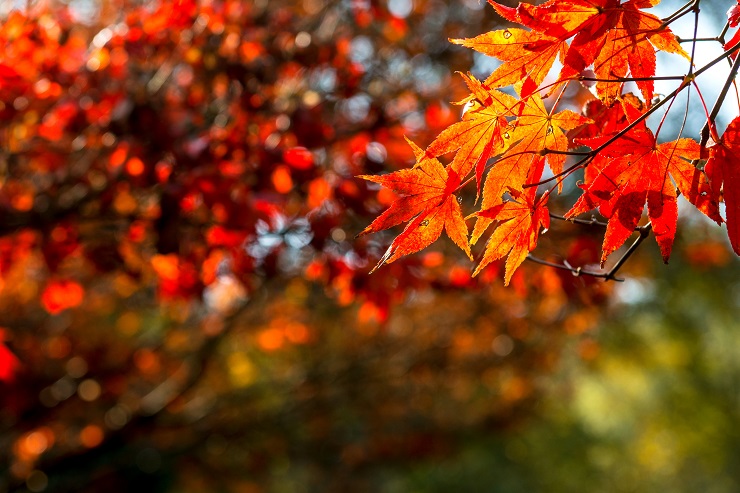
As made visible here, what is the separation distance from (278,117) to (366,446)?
7320 millimetres

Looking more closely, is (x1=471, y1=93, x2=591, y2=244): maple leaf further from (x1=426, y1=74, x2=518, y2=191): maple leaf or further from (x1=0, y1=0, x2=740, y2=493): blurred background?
(x1=0, y1=0, x2=740, y2=493): blurred background

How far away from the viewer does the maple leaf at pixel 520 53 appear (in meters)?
1.06

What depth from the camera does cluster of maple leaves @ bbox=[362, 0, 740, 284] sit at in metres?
1.03

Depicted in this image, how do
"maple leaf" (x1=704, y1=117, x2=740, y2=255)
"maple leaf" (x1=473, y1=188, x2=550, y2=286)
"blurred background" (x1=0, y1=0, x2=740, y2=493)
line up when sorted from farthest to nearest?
"blurred background" (x1=0, y1=0, x2=740, y2=493)
"maple leaf" (x1=473, y1=188, x2=550, y2=286)
"maple leaf" (x1=704, y1=117, x2=740, y2=255)

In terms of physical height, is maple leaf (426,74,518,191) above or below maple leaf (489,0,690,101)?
below

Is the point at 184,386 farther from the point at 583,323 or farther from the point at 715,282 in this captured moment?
the point at 715,282

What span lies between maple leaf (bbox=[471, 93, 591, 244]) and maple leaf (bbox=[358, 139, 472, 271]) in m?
0.06

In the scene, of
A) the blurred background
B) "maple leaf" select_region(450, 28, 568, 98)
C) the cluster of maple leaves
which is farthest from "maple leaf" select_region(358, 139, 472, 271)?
the blurred background

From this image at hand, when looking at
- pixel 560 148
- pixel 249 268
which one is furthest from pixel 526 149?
pixel 249 268

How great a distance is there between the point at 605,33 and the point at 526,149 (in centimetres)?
20

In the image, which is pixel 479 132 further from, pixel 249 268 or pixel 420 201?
pixel 249 268

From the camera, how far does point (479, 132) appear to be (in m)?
1.10

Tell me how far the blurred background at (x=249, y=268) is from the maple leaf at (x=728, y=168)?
1.09 metres

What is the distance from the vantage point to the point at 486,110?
1.08m
